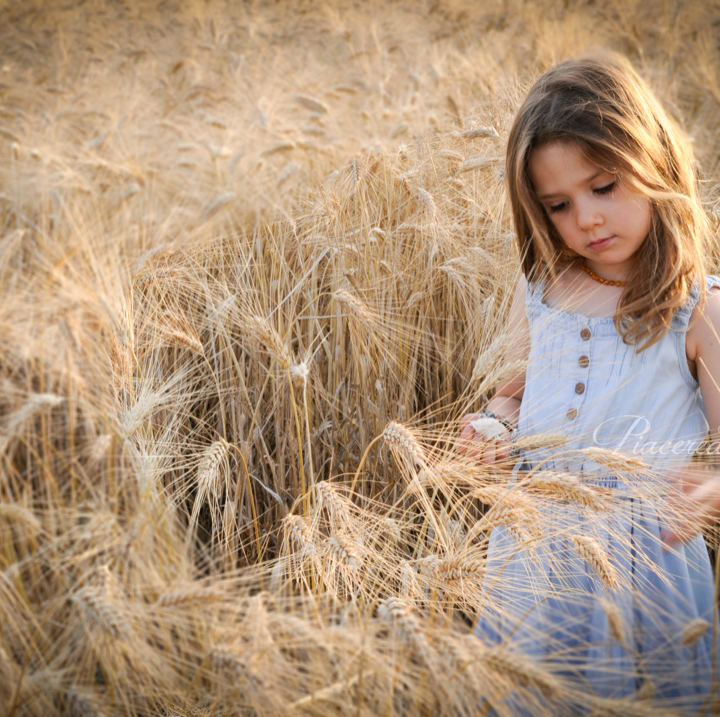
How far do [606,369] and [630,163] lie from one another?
344 millimetres

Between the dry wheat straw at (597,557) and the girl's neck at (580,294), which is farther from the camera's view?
the girl's neck at (580,294)

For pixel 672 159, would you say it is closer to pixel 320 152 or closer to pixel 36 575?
pixel 36 575

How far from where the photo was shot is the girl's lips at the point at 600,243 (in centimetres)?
115

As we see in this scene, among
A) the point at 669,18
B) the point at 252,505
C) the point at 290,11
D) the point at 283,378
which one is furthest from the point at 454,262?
the point at 290,11

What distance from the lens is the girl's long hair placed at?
113 centimetres

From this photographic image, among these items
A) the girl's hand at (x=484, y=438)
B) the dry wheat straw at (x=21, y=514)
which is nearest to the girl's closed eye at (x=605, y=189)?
the girl's hand at (x=484, y=438)

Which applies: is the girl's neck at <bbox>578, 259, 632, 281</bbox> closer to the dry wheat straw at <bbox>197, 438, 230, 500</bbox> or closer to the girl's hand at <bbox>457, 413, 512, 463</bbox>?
the girl's hand at <bbox>457, 413, 512, 463</bbox>

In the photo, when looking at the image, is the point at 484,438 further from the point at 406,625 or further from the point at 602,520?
the point at 406,625

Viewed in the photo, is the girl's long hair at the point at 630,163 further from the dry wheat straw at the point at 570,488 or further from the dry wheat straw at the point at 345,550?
the dry wheat straw at the point at 345,550

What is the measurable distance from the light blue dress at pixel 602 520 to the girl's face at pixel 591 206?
13cm

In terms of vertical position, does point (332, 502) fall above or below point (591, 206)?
below

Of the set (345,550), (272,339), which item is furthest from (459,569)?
(272,339)

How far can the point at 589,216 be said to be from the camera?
112cm

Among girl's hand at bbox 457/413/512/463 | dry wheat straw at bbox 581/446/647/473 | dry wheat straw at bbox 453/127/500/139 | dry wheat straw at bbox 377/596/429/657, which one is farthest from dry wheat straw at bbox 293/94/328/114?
dry wheat straw at bbox 377/596/429/657
